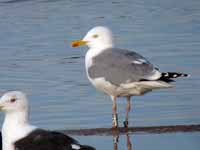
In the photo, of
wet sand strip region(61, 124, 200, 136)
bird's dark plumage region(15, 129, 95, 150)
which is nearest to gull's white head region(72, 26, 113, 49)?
wet sand strip region(61, 124, 200, 136)

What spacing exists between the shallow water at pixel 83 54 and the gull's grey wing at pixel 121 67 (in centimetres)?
51

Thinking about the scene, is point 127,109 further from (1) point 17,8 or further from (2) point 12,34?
(1) point 17,8

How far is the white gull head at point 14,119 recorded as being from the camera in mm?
9016

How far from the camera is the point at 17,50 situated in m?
16.5

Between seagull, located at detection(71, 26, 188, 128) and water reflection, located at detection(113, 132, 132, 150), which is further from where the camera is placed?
seagull, located at detection(71, 26, 188, 128)

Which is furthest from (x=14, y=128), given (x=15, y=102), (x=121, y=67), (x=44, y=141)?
(x=121, y=67)

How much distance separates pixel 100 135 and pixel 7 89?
8.82ft

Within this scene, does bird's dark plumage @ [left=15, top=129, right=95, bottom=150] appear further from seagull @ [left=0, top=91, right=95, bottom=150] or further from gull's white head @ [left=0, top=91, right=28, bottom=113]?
gull's white head @ [left=0, top=91, right=28, bottom=113]

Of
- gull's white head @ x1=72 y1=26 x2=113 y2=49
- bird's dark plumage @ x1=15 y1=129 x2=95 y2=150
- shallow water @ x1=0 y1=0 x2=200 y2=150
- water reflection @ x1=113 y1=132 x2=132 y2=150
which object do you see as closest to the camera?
bird's dark plumage @ x1=15 y1=129 x2=95 y2=150

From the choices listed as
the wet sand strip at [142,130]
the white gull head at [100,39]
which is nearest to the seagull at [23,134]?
the wet sand strip at [142,130]

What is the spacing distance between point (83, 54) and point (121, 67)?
4.52 metres

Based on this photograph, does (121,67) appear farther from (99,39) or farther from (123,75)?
(99,39)

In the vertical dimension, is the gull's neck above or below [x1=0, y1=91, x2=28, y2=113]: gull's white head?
below

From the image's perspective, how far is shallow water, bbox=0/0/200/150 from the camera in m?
11.7
